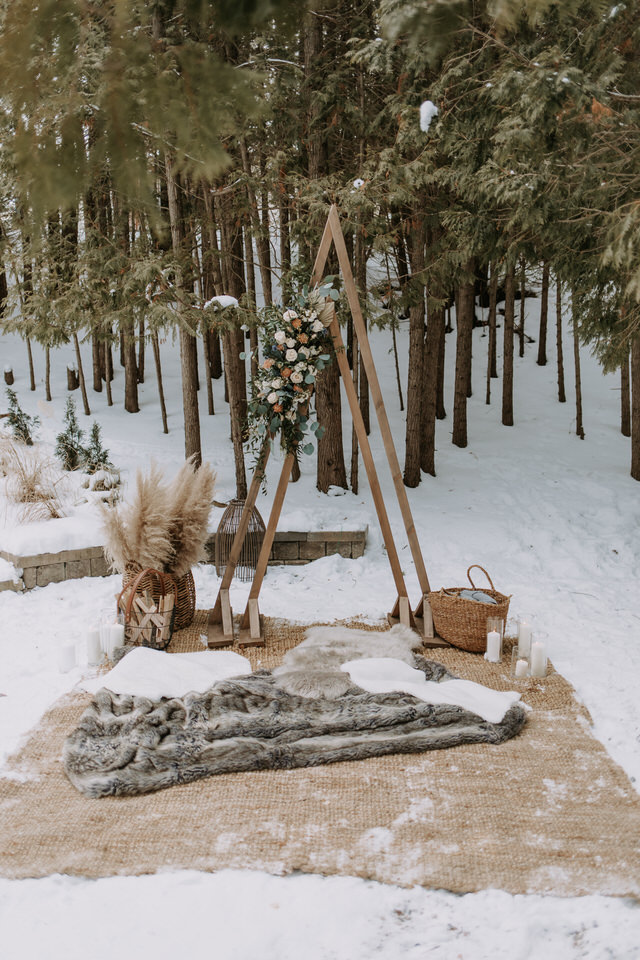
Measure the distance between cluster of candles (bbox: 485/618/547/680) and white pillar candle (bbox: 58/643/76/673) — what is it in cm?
225

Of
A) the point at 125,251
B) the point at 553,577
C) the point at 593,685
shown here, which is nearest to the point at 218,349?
the point at 125,251

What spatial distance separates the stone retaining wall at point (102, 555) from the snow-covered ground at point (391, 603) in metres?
0.10

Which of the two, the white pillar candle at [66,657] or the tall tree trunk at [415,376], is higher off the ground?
the tall tree trunk at [415,376]

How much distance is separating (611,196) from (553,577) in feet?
9.22

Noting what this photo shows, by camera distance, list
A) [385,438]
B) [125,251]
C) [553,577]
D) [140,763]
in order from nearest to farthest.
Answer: [140,763] → [385,438] → [553,577] → [125,251]

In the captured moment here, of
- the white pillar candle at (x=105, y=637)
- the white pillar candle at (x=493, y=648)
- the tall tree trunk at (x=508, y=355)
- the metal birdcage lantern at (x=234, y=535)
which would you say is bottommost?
the white pillar candle at (x=493, y=648)

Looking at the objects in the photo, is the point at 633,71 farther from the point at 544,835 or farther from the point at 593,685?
the point at 544,835

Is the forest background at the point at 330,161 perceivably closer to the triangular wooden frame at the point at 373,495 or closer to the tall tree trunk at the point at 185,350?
the tall tree trunk at the point at 185,350

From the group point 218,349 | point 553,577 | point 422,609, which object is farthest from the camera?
point 218,349

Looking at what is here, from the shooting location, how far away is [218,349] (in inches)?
516

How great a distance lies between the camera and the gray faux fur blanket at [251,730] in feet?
9.23

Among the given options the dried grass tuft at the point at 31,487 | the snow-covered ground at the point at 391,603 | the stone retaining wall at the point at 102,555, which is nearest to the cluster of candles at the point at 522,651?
the snow-covered ground at the point at 391,603

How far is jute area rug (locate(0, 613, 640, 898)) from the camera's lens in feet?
7.38

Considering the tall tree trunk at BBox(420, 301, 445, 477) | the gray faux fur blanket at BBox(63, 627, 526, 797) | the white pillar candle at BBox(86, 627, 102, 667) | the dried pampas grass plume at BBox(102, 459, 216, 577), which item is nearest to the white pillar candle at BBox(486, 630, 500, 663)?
the gray faux fur blanket at BBox(63, 627, 526, 797)
